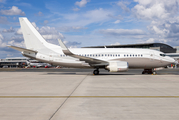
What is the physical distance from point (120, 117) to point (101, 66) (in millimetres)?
19764

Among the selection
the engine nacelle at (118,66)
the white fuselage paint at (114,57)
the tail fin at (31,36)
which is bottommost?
the engine nacelle at (118,66)

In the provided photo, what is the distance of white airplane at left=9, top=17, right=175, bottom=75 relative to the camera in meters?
25.5

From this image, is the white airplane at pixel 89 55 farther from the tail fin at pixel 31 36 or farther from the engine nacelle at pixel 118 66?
the engine nacelle at pixel 118 66

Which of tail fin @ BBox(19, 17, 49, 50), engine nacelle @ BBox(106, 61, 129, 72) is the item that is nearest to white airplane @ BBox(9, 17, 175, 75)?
tail fin @ BBox(19, 17, 49, 50)

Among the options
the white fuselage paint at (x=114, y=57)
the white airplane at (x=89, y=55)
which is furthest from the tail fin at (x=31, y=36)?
the white fuselage paint at (x=114, y=57)

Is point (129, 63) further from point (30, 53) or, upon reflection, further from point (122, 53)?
point (30, 53)

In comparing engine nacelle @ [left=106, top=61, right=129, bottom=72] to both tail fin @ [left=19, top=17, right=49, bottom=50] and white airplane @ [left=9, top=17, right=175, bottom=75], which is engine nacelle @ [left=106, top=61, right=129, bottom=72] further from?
tail fin @ [left=19, top=17, right=49, bottom=50]

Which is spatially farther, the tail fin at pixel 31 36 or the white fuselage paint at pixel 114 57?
the tail fin at pixel 31 36

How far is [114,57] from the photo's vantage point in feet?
84.0

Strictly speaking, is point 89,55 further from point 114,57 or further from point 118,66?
point 118,66

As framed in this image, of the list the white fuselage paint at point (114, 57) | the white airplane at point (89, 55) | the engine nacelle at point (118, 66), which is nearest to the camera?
the engine nacelle at point (118, 66)

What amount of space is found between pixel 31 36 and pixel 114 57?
1373 centimetres

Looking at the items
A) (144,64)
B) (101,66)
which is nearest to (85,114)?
(101,66)

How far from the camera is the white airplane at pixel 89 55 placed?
2555 centimetres
